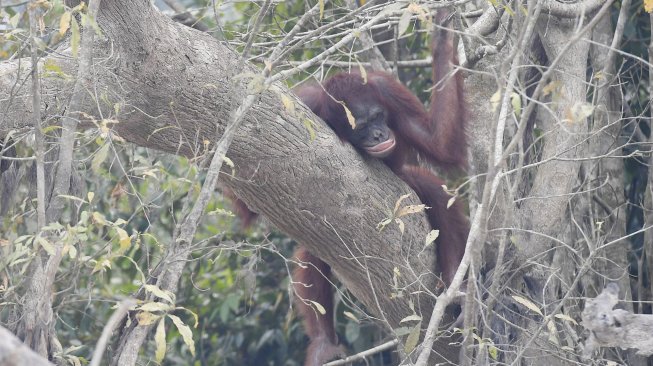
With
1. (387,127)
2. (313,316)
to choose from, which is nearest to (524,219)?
(387,127)

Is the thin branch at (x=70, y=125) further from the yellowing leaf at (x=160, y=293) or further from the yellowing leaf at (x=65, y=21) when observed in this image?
the yellowing leaf at (x=160, y=293)

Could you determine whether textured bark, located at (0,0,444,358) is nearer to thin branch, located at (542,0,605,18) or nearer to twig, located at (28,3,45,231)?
twig, located at (28,3,45,231)

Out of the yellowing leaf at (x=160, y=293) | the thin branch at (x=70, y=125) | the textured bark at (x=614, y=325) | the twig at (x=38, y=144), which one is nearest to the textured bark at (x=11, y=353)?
the yellowing leaf at (x=160, y=293)

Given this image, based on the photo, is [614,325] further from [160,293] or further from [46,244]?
[46,244]

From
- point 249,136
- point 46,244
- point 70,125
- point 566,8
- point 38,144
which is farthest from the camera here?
point 566,8

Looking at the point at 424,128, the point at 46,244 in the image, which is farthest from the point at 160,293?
the point at 424,128

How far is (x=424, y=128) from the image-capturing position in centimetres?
468

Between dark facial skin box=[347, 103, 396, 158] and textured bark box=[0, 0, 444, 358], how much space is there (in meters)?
0.23

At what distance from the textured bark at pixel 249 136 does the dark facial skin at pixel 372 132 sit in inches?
9.0

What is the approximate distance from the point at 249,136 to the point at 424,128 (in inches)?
46.2

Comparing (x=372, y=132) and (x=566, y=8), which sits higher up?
(x=566, y=8)

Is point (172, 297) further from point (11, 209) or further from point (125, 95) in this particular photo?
point (11, 209)

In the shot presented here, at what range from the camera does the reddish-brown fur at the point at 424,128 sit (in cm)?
441

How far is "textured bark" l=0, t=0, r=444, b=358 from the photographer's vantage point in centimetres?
362
